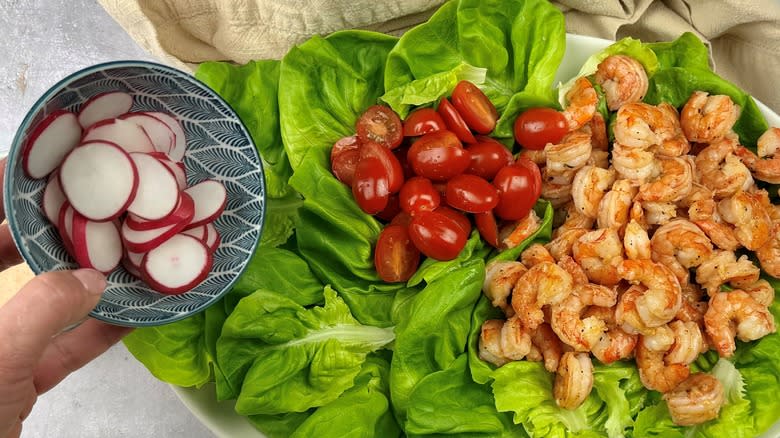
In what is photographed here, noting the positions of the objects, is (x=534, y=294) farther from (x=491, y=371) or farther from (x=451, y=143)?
(x=451, y=143)

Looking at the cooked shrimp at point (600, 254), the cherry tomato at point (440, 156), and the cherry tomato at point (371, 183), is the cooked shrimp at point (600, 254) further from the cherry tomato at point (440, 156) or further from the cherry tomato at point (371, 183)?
the cherry tomato at point (371, 183)

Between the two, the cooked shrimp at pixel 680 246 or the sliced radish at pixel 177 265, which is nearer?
the sliced radish at pixel 177 265

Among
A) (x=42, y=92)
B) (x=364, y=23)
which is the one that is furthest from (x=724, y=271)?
(x=42, y=92)

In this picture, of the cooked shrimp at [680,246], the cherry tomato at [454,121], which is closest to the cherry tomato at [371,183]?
the cherry tomato at [454,121]

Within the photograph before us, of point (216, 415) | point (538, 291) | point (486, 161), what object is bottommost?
point (216, 415)

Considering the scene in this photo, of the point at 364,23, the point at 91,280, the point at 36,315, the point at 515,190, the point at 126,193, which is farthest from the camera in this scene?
the point at 364,23

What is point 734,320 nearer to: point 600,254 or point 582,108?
point 600,254

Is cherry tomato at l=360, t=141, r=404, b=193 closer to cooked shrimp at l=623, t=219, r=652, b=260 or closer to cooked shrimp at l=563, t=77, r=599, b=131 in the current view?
cooked shrimp at l=563, t=77, r=599, b=131
